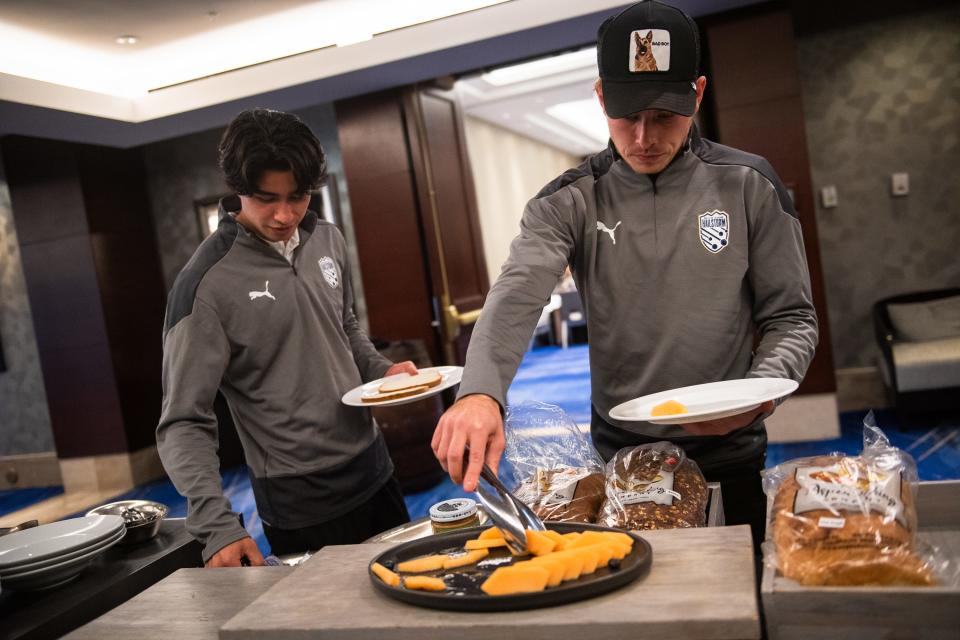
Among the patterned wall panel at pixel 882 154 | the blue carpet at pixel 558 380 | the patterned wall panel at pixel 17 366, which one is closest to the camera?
the patterned wall panel at pixel 882 154

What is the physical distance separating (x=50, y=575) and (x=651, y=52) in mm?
1412

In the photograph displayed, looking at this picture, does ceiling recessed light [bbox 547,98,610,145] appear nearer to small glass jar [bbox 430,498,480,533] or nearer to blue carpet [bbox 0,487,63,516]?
blue carpet [bbox 0,487,63,516]

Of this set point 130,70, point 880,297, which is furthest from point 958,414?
point 130,70

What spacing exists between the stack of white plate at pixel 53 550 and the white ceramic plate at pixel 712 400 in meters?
0.96

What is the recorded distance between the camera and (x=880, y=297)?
5.68m

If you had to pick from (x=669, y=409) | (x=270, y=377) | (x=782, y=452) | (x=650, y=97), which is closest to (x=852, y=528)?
(x=669, y=409)

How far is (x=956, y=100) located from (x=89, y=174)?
22.0 ft

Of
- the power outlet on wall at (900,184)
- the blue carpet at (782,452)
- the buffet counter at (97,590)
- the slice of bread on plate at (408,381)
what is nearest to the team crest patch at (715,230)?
the slice of bread on plate at (408,381)

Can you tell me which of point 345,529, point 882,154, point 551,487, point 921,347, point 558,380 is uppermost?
point 882,154

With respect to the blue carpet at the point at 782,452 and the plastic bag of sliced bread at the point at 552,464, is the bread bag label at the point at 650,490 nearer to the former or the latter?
the plastic bag of sliced bread at the point at 552,464

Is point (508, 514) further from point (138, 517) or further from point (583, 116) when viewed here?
point (583, 116)

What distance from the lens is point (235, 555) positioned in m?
1.59

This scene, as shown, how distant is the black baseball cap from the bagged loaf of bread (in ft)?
2.41

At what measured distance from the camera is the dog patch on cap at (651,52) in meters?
1.42
